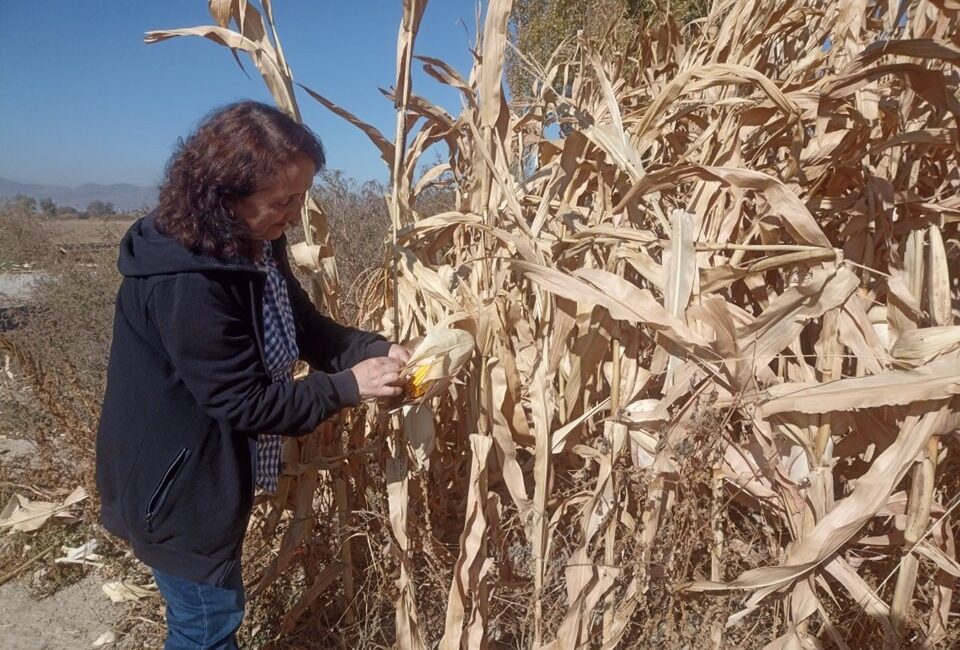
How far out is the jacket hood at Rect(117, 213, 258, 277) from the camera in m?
1.14

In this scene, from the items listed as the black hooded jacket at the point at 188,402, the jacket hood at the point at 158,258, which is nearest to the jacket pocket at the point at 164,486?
the black hooded jacket at the point at 188,402

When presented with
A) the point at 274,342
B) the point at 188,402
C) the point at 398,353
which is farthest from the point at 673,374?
the point at 188,402

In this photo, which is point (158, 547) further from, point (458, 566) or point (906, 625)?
point (906, 625)

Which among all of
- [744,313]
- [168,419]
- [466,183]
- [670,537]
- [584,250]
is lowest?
[670,537]

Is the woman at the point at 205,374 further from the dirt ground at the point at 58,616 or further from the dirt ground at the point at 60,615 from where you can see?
the dirt ground at the point at 58,616

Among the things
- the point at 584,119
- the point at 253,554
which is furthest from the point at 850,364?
the point at 253,554

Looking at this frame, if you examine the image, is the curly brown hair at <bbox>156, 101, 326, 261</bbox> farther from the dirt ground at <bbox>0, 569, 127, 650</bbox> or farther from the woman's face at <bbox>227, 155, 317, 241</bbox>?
the dirt ground at <bbox>0, 569, 127, 650</bbox>

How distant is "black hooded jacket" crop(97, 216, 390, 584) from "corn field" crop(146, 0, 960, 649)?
321 mm

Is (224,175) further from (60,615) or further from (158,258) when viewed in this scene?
(60,615)

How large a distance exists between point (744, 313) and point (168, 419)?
109 centimetres

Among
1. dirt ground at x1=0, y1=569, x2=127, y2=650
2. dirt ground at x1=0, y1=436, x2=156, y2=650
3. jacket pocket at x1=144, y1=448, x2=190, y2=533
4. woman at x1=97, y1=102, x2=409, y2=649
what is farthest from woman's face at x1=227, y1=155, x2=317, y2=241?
dirt ground at x1=0, y1=569, x2=127, y2=650

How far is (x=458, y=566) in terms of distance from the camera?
138 centimetres

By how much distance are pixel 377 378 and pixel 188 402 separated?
342mm

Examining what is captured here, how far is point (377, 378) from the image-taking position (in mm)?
1269
